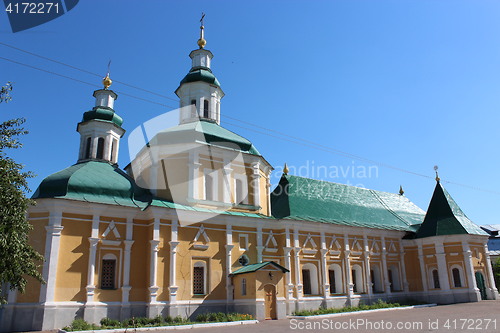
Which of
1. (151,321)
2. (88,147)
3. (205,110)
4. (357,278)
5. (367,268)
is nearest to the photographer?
(151,321)

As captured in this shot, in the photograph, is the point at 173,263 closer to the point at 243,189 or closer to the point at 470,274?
the point at 243,189

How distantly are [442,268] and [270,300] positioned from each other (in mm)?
13276

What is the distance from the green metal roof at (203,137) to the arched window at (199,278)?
226 inches

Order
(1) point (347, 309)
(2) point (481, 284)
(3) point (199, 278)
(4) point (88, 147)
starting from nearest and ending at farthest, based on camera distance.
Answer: (3) point (199, 278) → (1) point (347, 309) → (4) point (88, 147) → (2) point (481, 284)

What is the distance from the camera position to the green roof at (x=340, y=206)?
904 inches

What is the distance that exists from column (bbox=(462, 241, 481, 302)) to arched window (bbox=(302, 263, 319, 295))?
996 cm

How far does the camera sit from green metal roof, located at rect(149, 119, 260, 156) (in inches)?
754

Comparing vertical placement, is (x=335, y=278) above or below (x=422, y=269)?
below

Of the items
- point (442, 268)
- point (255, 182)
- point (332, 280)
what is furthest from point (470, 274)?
point (255, 182)

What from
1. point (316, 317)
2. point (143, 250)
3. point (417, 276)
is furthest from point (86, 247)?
point (417, 276)

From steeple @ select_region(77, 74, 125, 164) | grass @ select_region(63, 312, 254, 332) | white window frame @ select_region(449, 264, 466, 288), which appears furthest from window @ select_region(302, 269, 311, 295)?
steeple @ select_region(77, 74, 125, 164)

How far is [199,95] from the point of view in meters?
22.8

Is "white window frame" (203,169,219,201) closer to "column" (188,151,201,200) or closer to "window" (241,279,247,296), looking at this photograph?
"column" (188,151,201,200)

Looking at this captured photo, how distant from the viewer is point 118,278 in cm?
1631
